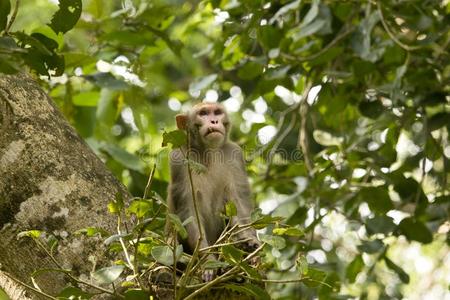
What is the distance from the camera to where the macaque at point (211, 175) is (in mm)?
5598

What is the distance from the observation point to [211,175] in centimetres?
589

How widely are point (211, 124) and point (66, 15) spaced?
8.10 feet

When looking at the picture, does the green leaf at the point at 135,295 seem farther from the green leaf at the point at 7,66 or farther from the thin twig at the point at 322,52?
A: the thin twig at the point at 322,52

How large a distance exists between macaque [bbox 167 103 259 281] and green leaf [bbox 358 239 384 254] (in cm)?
91

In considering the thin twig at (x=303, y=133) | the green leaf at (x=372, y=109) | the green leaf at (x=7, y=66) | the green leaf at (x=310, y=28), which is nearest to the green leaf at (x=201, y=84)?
the thin twig at (x=303, y=133)

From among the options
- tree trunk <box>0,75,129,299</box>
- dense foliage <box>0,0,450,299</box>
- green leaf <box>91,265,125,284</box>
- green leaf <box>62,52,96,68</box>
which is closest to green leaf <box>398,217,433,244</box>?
dense foliage <box>0,0,450,299</box>

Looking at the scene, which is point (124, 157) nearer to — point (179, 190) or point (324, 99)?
point (179, 190)

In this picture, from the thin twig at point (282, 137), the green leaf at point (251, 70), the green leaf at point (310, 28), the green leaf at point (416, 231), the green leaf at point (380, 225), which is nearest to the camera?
the green leaf at point (416, 231)

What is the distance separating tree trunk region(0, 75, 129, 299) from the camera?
3548 mm

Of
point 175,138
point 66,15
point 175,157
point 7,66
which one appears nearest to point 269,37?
point 175,157

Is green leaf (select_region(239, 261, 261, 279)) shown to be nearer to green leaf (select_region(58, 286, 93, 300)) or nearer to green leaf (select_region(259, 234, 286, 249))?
green leaf (select_region(259, 234, 286, 249))

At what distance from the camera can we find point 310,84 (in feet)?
20.3

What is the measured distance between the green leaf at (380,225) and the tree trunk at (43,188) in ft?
5.87

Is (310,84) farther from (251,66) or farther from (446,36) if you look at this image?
(446,36)
